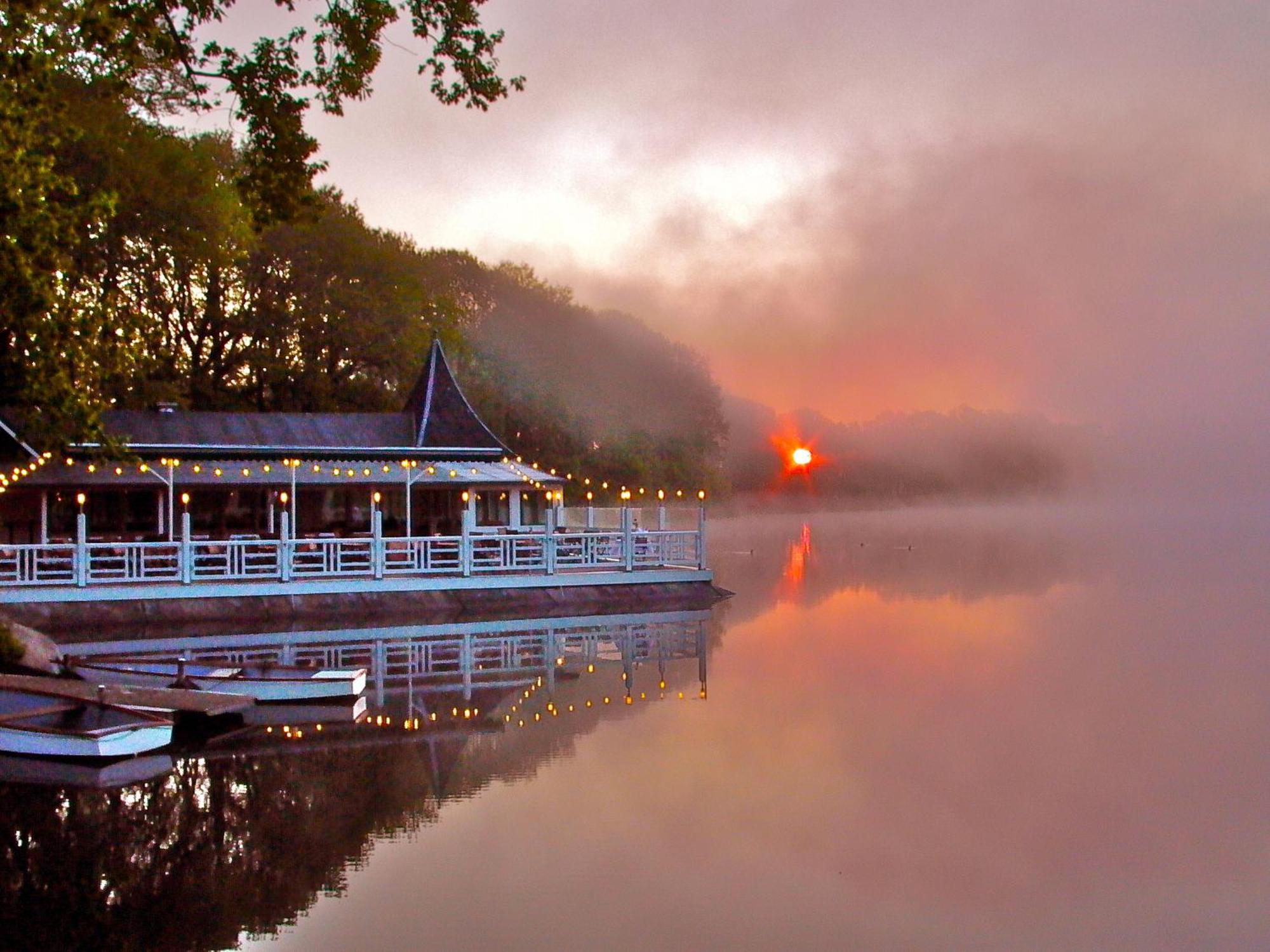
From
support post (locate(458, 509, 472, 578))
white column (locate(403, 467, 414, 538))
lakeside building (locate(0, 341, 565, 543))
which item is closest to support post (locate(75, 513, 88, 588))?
lakeside building (locate(0, 341, 565, 543))

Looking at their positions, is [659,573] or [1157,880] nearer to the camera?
[1157,880]

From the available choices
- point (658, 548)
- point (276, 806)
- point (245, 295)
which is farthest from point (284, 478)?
point (276, 806)

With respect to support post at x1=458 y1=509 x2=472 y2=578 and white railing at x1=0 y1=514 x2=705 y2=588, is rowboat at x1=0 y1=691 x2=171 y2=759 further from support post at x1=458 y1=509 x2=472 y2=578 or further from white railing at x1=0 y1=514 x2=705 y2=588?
support post at x1=458 y1=509 x2=472 y2=578

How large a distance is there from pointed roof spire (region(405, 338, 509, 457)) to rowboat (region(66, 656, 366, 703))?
1536 cm

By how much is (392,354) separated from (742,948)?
116 feet

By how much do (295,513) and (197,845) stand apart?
68.0ft

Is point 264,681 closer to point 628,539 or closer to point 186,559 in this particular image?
point 186,559

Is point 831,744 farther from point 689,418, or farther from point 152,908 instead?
point 689,418

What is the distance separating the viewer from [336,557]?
27.2 metres

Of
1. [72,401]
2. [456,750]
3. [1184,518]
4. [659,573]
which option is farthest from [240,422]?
[1184,518]

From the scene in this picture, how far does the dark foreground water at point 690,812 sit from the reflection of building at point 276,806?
4 centimetres

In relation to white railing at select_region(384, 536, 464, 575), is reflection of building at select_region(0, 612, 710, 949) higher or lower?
lower

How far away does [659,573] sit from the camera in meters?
29.3

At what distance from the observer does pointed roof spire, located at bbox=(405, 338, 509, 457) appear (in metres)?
32.0
